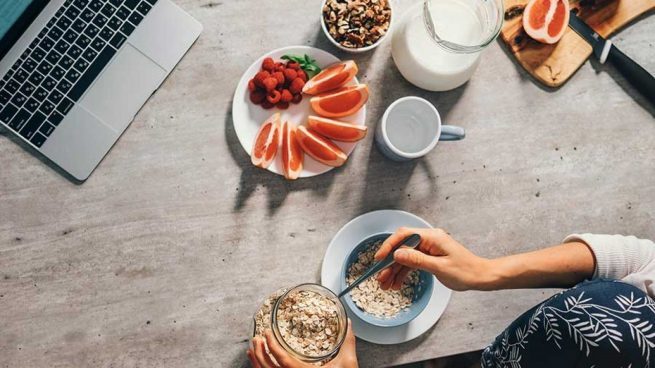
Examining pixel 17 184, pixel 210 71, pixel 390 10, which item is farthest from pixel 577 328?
pixel 17 184

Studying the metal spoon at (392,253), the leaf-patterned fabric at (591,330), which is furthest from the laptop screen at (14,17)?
the leaf-patterned fabric at (591,330)

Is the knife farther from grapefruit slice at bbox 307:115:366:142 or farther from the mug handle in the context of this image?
grapefruit slice at bbox 307:115:366:142

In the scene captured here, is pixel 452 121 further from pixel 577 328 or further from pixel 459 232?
pixel 577 328

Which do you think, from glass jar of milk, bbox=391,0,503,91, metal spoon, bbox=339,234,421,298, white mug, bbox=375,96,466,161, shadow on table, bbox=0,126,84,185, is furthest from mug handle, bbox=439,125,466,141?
shadow on table, bbox=0,126,84,185

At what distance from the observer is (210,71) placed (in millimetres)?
1151

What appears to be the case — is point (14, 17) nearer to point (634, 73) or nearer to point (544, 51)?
point (544, 51)

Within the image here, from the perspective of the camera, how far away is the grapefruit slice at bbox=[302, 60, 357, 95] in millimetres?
1098

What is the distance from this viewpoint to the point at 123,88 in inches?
43.9

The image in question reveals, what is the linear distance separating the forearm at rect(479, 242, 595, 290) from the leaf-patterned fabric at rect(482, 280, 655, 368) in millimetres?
59

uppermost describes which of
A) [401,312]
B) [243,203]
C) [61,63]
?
[61,63]

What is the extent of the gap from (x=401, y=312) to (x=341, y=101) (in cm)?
40

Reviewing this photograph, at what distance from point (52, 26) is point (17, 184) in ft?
0.97

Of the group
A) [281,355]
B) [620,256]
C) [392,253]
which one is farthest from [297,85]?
[620,256]

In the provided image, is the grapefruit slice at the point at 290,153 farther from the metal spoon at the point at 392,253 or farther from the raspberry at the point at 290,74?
the metal spoon at the point at 392,253
